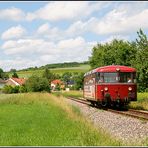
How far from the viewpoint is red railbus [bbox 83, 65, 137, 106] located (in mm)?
28938

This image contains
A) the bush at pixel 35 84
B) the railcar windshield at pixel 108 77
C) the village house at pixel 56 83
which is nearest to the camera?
the railcar windshield at pixel 108 77

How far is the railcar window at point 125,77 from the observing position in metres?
29.4

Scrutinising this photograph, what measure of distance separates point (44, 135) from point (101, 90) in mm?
16039

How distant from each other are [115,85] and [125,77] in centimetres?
97

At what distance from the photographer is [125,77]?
29516mm

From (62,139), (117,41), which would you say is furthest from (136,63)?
(117,41)

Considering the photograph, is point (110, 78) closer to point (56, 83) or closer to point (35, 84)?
point (35, 84)


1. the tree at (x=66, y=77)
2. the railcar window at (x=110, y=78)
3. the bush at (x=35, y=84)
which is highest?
the tree at (x=66, y=77)

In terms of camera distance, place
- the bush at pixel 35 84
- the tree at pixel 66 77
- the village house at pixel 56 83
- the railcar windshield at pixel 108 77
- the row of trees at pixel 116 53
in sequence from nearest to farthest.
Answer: the railcar windshield at pixel 108 77 < the row of trees at pixel 116 53 < the bush at pixel 35 84 < the village house at pixel 56 83 < the tree at pixel 66 77

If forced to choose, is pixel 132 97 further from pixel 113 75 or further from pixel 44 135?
pixel 44 135

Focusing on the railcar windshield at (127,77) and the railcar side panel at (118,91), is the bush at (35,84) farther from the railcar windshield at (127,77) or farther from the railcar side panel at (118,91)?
the railcar side panel at (118,91)

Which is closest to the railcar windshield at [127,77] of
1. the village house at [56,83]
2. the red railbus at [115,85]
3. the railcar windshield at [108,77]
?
the red railbus at [115,85]

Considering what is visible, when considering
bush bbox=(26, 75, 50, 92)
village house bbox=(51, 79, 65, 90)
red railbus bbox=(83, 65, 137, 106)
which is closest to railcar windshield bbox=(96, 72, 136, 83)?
red railbus bbox=(83, 65, 137, 106)

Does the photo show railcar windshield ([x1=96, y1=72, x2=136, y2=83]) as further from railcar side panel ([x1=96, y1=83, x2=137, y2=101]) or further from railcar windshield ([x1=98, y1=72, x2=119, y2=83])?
railcar side panel ([x1=96, y1=83, x2=137, y2=101])
